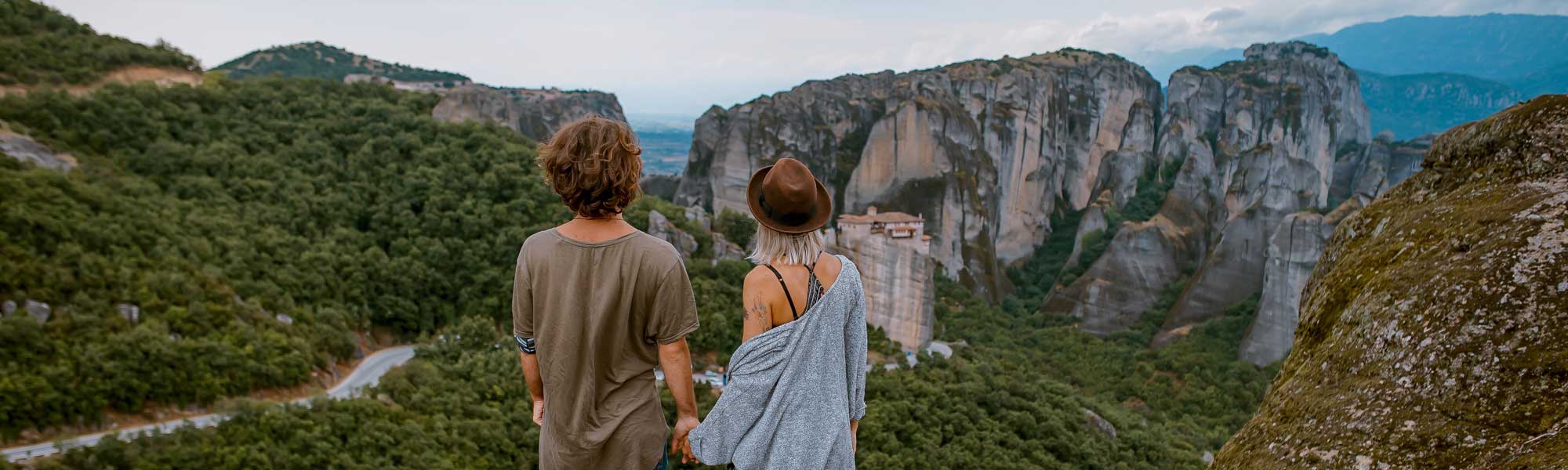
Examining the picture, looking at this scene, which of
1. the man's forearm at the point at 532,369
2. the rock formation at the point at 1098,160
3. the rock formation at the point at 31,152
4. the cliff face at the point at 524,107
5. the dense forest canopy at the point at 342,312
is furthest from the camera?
the rock formation at the point at 1098,160

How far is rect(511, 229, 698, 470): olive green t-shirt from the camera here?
2975mm

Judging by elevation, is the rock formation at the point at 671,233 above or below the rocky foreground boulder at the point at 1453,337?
below

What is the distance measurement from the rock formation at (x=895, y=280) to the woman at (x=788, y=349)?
68.8 feet

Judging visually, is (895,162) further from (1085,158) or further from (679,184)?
(1085,158)

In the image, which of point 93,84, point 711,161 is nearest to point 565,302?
point 93,84

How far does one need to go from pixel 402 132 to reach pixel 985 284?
28.8m

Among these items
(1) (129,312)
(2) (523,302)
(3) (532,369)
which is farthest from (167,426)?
(2) (523,302)

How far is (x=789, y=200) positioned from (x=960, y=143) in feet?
141

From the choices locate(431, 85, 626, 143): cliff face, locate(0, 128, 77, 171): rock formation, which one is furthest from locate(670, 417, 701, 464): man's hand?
locate(0, 128, 77, 171): rock formation

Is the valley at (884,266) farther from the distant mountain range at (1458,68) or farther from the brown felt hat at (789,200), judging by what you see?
the distant mountain range at (1458,68)

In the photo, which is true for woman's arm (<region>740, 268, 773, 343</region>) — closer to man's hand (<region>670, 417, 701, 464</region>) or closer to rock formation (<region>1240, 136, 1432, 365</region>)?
man's hand (<region>670, 417, 701, 464</region>)

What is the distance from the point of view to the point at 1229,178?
50875mm

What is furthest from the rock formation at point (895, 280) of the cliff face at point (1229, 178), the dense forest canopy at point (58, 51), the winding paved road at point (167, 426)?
the dense forest canopy at point (58, 51)

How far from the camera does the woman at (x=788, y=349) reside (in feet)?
10.3
